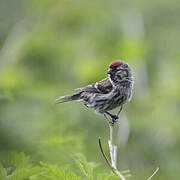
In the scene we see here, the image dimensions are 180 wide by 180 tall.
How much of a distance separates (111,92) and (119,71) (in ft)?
2.09

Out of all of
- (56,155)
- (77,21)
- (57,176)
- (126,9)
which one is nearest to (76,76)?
(77,21)

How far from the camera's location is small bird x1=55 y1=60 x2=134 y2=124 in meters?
3.36

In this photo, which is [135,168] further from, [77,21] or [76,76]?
[77,21]

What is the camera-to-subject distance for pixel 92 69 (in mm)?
6691

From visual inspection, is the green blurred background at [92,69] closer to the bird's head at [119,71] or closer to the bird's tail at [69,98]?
the bird's tail at [69,98]

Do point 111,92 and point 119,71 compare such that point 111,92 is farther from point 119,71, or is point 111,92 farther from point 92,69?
point 92,69

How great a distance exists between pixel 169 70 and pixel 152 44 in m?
2.03

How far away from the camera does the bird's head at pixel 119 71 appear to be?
10.2 feet

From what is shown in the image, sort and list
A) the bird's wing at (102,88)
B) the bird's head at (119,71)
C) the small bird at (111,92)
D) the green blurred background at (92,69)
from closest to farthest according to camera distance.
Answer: the bird's head at (119,71), the small bird at (111,92), the bird's wing at (102,88), the green blurred background at (92,69)

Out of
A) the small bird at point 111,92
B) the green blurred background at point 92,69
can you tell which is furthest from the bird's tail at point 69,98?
the green blurred background at point 92,69

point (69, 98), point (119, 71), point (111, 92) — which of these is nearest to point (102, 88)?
point (111, 92)

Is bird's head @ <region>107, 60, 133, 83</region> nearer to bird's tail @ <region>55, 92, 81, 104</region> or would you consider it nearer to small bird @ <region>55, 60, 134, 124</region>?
small bird @ <region>55, 60, 134, 124</region>

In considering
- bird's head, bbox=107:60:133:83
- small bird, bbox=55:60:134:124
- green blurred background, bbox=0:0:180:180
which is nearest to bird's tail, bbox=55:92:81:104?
small bird, bbox=55:60:134:124

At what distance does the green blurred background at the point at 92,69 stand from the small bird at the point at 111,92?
0.33 metres
